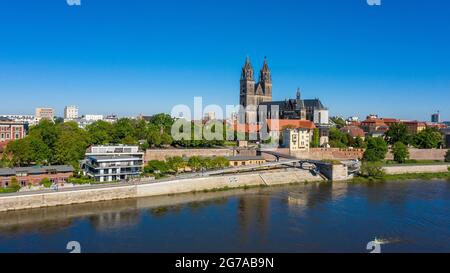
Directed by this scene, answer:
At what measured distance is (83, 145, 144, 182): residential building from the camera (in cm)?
2353

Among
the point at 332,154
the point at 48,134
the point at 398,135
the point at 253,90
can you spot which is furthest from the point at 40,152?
the point at 253,90

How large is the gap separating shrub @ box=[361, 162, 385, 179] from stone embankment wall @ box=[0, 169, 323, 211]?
13.1 feet

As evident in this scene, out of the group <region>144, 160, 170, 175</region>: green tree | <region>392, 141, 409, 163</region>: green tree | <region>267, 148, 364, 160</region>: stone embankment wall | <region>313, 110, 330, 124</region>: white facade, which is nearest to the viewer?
<region>144, 160, 170, 175</region>: green tree

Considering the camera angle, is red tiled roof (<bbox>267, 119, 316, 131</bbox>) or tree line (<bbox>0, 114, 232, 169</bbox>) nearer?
tree line (<bbox>0, 114, 232, 169</bbox>)

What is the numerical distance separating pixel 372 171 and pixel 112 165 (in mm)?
19262

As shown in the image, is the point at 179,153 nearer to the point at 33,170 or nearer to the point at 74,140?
the point at 74,140

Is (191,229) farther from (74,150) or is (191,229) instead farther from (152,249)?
(74,150)

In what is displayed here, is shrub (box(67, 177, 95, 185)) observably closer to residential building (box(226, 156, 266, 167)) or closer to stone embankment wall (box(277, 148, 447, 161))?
residential building (box(226, 156, 266, 167))

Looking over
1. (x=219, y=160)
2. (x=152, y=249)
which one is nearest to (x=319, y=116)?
(x=219, y=160)

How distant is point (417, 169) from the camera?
33.2 metres

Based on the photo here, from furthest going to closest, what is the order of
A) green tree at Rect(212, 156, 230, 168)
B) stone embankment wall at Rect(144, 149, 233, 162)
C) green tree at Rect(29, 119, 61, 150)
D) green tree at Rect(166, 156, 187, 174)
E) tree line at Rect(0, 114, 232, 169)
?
stone embankment wall at Rect(144, 149, 233, 162) < green tree at Rect(29, 119, 61, 150) < green tree at Rect(212, 156, 230, 168) < green tree at Rect(166, 156, 187, 174) < tree line at Rect(0, 114, 232, 169)

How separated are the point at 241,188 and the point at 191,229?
973 cm

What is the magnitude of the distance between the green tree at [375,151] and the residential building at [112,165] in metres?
20.9

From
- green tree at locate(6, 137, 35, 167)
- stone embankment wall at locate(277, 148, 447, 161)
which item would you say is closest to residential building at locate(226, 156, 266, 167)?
stone embankment wall at locate(277, 148, 447, 161)
